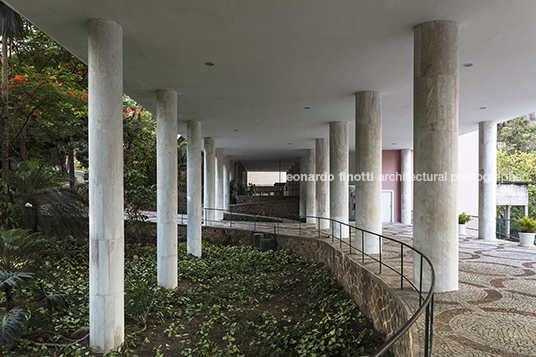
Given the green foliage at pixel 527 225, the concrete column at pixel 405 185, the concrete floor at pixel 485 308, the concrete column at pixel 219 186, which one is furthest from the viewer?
the concrete column at pixel 405 185

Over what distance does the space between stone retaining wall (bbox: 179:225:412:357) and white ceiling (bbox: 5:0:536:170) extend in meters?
4.40

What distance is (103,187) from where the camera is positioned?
18.8 feet

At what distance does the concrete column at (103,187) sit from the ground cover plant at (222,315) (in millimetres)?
610

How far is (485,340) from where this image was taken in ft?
13.1

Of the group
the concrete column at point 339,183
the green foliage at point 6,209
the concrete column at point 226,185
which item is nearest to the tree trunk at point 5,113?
the green foliage at point 6,209

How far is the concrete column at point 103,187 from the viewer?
573 cm

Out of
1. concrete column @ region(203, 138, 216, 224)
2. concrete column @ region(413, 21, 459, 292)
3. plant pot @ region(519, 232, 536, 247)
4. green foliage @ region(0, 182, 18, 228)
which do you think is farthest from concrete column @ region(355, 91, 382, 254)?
concrete column @ region(203, 138, 216, 224)

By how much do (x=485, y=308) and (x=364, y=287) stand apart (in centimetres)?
246

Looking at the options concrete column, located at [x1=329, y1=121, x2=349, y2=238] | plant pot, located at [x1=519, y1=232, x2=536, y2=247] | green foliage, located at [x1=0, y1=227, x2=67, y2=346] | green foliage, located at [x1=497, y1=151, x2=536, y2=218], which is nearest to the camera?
green foliage, located at [x1=0, y1=227, x2=67, y2=346]

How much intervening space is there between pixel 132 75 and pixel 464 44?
730cm

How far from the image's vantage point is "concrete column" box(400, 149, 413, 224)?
22453mm

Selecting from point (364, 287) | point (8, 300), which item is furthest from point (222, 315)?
point (8, 300)

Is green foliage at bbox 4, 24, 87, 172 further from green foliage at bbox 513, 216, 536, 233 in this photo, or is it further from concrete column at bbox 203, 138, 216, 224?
green foliage at bbox 513, 216, 536, 233

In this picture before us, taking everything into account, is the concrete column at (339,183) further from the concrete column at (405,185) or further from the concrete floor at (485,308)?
the concrete column at (405,185)
